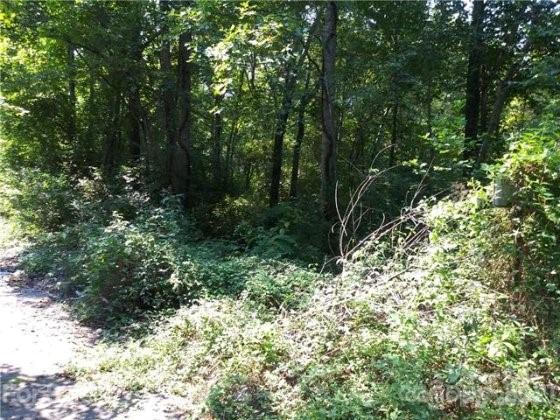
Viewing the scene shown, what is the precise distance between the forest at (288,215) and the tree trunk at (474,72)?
6 cm

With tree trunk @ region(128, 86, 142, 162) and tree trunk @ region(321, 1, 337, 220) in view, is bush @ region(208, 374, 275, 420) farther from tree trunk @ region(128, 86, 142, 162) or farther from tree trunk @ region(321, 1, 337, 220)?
tree trunk @ region(128, 86, 142, 162)

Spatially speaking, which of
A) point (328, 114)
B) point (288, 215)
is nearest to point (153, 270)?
point (288, 215)

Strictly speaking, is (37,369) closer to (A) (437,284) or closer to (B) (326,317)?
(B) (326,317)

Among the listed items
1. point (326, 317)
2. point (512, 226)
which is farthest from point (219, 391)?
point (512, 226)

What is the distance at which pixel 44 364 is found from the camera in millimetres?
5328

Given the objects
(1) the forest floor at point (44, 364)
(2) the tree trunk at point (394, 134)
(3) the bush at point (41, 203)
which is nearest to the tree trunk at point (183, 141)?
(3) the bush at point (41, 203)

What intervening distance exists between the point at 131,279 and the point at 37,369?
191 cm

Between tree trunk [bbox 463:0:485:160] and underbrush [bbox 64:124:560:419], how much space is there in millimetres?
7976

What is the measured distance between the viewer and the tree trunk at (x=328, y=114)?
33.3 feet

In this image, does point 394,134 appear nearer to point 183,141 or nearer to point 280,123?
point 280,123

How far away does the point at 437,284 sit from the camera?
464 centimetres

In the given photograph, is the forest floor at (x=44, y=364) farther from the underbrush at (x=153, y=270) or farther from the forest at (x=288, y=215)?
the underbrush at (x=153, y=270)

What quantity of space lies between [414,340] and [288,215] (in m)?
6.17

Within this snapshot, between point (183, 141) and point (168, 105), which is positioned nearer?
point (183, 141)
